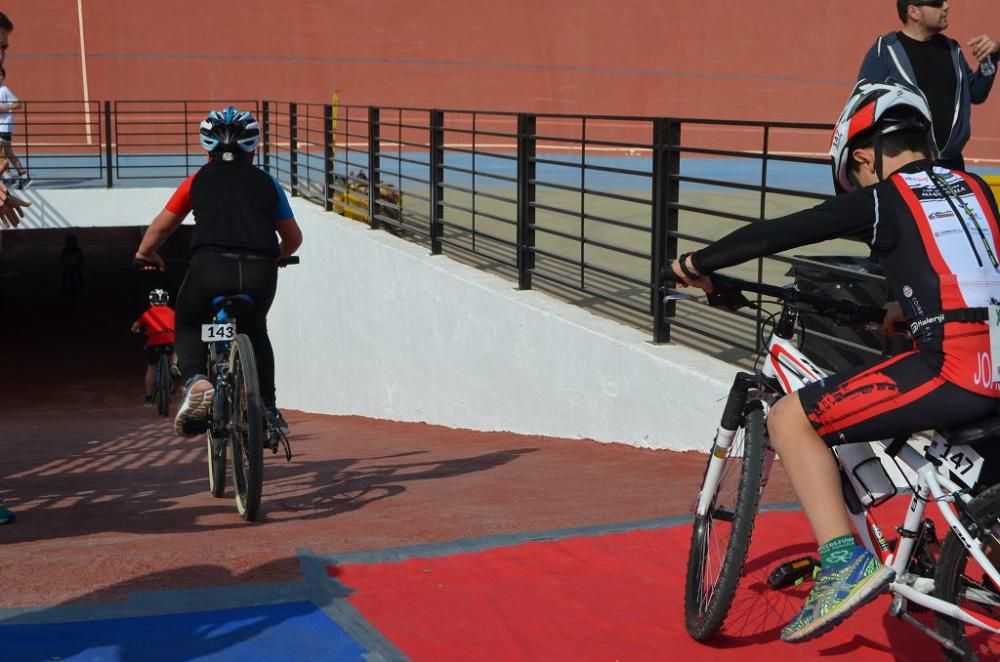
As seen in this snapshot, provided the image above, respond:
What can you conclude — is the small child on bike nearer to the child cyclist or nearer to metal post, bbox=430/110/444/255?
metal post, bbox=430/110/444/255

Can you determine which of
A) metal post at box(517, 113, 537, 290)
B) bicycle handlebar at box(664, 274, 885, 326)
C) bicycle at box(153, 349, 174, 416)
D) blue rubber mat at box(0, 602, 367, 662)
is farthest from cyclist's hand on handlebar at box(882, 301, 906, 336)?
bicycle at box(153, 349, 174, 416)

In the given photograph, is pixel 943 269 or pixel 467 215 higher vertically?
pixel 943 269

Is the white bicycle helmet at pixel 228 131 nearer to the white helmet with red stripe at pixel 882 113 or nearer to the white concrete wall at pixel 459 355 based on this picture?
the white concrete wall at pixel 459 355

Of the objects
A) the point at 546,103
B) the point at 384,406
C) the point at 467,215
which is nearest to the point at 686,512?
the point at 384,406

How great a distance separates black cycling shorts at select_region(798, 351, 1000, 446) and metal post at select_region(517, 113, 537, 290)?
666 cm

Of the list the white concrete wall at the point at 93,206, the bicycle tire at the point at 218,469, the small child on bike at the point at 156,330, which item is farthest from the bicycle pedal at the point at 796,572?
the white concrete wall at the point at 93,206

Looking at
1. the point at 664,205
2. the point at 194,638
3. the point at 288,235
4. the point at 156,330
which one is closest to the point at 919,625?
the point at 194,638

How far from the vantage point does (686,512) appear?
5750 mm

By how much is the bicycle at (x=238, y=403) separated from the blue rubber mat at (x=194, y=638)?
185 centimetres

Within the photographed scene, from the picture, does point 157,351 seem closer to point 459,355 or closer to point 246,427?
point 459,355

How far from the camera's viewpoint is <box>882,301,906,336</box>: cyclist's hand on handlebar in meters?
3.69

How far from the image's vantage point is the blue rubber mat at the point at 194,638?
155 inches

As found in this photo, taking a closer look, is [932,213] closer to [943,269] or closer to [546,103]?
[943,269]

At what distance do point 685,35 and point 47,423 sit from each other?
16.9 metres
